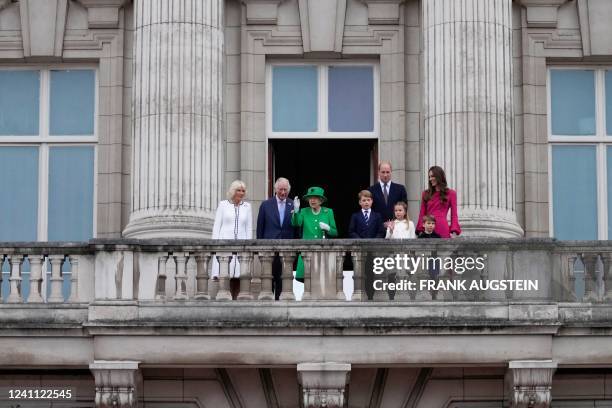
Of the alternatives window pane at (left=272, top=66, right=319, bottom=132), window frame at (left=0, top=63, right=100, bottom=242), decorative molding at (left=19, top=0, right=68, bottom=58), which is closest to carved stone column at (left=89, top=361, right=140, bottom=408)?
window frame at (left=0, top=63, right=100, bottom=242)

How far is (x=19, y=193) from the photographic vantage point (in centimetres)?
4075

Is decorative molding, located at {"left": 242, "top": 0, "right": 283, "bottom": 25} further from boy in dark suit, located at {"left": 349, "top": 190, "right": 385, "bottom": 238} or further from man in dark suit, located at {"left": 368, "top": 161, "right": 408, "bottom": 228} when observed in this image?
boy in dark suit, located at {"left": 349, "top": 190, "right": 385, "bottom": 238}

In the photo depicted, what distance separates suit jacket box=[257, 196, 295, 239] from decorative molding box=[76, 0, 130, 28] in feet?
23.0

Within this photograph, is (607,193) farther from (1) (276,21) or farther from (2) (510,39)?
(1) (276,21)

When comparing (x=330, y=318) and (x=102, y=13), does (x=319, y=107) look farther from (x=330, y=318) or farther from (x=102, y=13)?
(x=330, y=318)

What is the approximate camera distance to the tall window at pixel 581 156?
40.6 metres

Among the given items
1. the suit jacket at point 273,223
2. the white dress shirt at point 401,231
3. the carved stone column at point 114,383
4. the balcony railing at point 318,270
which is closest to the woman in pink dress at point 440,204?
the white dress shirt at point 401,231

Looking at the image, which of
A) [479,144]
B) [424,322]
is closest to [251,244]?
[424,322]

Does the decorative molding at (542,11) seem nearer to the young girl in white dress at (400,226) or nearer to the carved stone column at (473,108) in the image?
the carved stone column at (473,108)

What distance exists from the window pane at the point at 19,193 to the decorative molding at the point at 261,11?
4.65 meters

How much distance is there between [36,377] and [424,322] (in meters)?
6.52

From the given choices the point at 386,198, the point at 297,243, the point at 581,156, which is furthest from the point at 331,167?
the point at 297,243

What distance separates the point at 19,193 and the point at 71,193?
96cm

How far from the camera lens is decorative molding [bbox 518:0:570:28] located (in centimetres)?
4097
